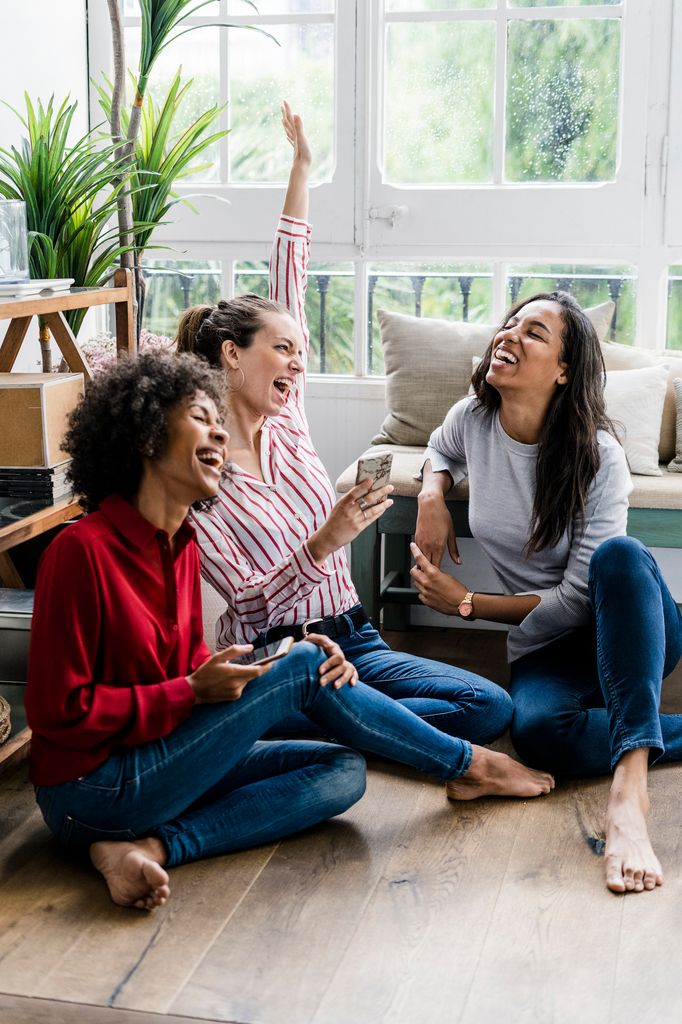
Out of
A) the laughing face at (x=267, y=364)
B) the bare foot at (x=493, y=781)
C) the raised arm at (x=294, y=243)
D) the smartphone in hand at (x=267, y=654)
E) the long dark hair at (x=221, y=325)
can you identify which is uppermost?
the raised arm at (x=294, y=243)

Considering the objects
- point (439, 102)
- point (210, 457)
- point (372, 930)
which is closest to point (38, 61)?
point (439, 102)

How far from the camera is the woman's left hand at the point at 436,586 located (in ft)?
8.60

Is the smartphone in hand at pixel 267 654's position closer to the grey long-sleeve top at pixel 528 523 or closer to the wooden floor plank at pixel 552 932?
the wooden floor plank at pixel 552 932

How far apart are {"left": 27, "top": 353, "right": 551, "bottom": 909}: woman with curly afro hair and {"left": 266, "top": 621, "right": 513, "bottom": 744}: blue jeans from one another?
0.36m

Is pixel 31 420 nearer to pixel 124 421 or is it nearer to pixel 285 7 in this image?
pixel 124 421

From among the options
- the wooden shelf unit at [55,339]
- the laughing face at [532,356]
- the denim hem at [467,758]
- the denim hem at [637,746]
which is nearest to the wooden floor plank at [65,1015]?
the wooden shelf unit at [55,339]

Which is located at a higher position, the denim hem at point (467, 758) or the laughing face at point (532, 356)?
the laughing face at point (532, 356)

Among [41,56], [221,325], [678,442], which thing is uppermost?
[41,56]

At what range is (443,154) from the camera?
12.0 feet

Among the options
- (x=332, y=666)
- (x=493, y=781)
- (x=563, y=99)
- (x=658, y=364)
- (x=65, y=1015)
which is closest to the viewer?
(x=65, y=1015)

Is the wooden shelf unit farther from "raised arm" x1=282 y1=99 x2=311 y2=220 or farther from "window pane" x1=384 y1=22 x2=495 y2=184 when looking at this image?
"window pane" x1=384 y1=22 x2=495 y2=184

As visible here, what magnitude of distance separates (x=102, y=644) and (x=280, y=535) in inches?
22.1

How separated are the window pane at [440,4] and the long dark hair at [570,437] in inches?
54.0

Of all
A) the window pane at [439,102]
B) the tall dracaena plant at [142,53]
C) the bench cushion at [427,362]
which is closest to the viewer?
the tall dracaena plant at [142,53]
